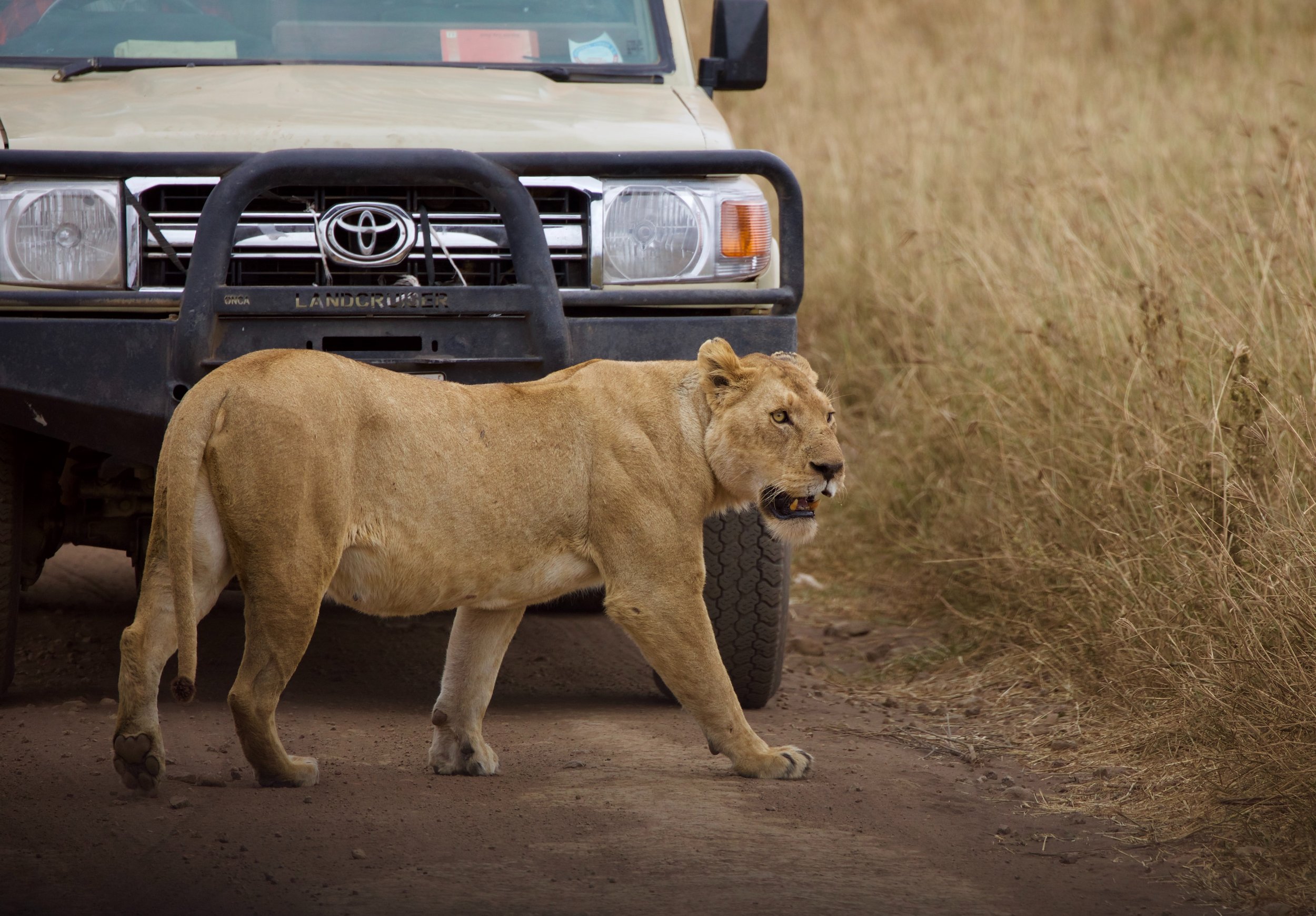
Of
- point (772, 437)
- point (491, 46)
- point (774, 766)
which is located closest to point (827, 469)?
point (772, 437)

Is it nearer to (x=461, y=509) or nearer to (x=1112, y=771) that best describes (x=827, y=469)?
(x=461, y=509)

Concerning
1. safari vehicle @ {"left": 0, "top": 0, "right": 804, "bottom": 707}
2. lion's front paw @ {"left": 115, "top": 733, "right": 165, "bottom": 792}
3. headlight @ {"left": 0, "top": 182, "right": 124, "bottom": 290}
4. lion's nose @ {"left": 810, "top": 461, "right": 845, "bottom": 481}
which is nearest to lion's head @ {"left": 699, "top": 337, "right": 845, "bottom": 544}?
lion's nose @ {"left": 810, "top": 461, "right": 845, "bottom": 481}

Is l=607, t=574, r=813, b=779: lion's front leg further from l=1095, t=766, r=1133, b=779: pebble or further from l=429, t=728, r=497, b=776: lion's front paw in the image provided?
l=1095, t=766, r=1133, b=779: pebble

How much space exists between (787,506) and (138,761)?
164 centimetres

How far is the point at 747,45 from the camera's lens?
531 cm

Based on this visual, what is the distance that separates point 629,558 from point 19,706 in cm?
199

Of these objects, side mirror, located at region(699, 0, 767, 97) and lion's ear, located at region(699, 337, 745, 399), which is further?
side mirror, located at region(699, 0, 767, 97)

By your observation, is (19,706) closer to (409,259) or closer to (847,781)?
(409,259)

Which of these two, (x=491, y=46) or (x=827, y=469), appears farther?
(x=491, y=46)

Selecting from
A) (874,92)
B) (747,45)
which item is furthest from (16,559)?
(874,92)

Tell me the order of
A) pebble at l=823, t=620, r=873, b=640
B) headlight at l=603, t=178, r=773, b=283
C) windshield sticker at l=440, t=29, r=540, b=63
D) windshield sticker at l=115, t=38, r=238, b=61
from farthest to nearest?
1. pebble at l=823, t=620, r=873, b=640
2. windshield sticker at l=440, t=29, r=540, b=63
3. windshield sticker at l=115, t=38, r=238, b=61
4. headlight at l=603, t=178, r=773, b=283

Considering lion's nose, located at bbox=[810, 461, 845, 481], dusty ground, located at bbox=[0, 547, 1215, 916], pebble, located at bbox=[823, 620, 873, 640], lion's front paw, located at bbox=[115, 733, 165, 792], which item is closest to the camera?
dusty ground, located at bbox=[0, 547, 1215, 916]

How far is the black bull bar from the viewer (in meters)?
3.73

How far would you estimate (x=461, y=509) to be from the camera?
3477 mm
